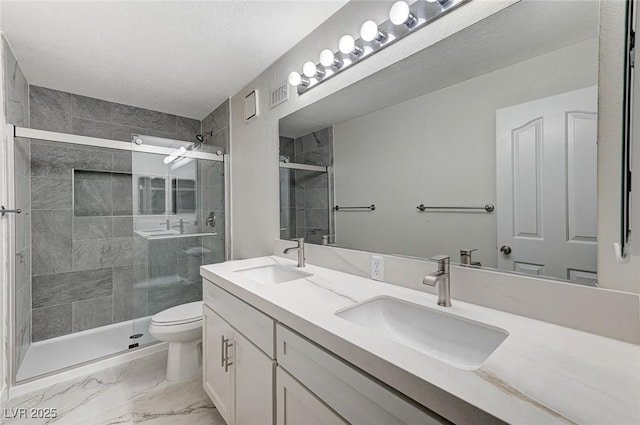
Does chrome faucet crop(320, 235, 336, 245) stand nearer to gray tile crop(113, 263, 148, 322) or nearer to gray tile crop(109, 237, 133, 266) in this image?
gray tile crop(113, 263, 148, 322)

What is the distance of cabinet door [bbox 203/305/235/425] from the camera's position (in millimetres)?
1340

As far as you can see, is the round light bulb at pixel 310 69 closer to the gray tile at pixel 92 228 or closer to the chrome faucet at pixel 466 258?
the chrome faucet at pixel 466 258

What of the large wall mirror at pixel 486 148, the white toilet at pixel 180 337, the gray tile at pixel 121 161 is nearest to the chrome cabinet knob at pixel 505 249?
the large wall mirror at pixel 486 148

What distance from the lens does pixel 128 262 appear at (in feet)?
9.20

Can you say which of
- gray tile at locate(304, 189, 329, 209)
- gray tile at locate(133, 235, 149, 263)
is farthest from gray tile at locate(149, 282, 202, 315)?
gray tile at locate(304, 189, 329, 209)

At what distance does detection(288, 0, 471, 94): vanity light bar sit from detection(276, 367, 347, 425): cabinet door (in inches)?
56.8

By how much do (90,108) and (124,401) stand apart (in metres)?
2.56

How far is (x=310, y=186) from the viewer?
1771mm

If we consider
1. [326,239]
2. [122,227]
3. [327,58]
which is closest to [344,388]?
[326,239]

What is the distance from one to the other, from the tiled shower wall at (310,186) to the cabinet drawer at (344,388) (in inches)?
32.6

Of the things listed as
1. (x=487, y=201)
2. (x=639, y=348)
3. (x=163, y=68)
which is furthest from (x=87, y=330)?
Result: (x=639, y=348)

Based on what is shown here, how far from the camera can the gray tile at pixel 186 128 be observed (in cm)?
316

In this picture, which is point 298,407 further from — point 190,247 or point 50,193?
point 50,193

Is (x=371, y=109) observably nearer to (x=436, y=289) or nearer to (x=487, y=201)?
(x=487, y=201)
